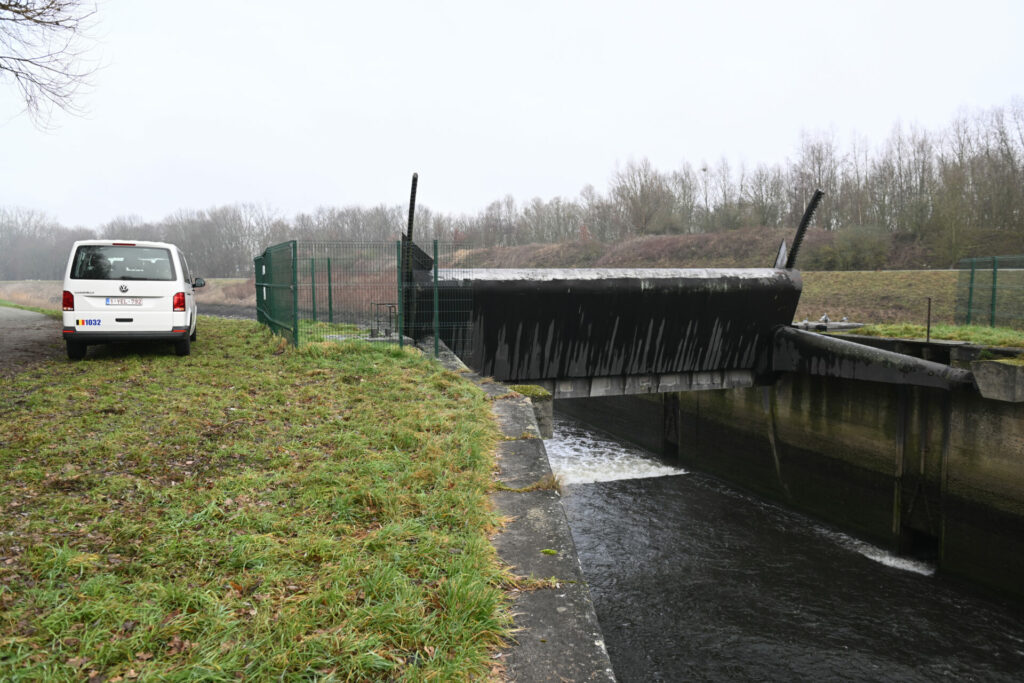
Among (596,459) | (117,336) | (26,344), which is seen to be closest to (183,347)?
(117,336)

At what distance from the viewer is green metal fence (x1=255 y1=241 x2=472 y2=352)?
10.9m

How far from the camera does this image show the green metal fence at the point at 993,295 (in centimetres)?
1357

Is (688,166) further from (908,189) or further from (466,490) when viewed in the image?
(466,490)

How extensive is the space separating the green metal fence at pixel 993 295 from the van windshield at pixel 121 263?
1580 centimetres

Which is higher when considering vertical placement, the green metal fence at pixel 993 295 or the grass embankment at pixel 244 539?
the green metal fence at pixel 993 295

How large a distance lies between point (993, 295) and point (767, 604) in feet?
30.5

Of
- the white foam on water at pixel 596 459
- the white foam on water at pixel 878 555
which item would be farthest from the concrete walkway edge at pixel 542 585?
the white foam on water at pixel 596 459

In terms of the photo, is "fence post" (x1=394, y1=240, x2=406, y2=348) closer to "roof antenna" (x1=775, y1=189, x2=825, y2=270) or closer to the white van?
the white van

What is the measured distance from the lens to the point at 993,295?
13.6m

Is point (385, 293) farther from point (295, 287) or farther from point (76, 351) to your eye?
point (76, 351)

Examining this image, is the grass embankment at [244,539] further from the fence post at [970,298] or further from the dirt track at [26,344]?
the fence post at [970,298]

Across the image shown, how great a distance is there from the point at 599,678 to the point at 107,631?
201cm

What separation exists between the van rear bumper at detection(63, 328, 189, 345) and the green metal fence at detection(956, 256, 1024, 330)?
618 inches

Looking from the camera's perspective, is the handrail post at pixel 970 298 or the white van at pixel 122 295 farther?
the handrail post at pixel 970 298
